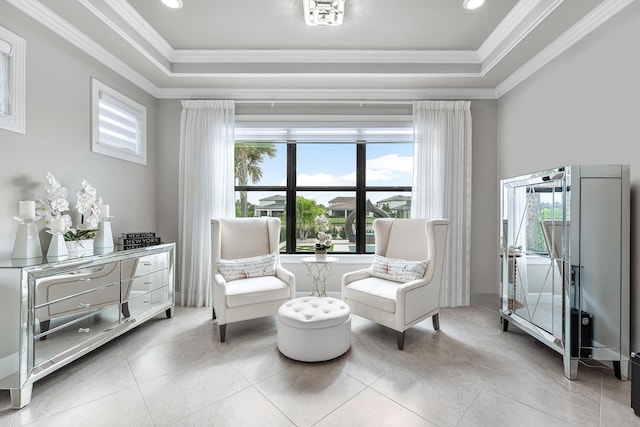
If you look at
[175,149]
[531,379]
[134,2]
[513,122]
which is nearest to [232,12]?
[134,2]

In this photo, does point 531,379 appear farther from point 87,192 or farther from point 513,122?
point 87,192

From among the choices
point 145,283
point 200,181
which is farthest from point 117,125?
point 145,283

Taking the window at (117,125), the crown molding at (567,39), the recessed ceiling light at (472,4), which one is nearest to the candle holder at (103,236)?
the window at (117,125)

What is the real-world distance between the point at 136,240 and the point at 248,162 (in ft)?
5.33

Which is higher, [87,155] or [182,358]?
[87,155]

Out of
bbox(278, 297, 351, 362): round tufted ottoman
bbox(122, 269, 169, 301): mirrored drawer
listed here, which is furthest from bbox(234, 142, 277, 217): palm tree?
bbox(278, 297, 351, 362): round tufted ottoman

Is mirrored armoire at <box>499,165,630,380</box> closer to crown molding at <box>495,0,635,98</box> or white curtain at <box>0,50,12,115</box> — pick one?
crown molding at <box>495,0,635,98</box>

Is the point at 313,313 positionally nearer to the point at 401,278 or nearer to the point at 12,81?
the point at 401,278

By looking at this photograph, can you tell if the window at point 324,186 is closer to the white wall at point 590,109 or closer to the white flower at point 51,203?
the white wall at point 590,109

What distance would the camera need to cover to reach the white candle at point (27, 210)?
1993 millimetres

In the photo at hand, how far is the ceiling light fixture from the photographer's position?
233 centimetres

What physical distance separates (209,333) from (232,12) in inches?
114

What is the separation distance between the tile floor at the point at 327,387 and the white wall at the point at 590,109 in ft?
2.34

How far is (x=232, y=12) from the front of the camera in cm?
251
